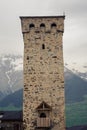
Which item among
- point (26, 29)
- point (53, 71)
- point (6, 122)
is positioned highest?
point (26, 29)

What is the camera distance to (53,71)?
56.2 meters

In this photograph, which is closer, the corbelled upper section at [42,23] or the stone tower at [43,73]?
the stone tower at [43,73]

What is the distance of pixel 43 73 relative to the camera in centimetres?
5612

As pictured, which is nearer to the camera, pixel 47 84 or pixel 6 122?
pixel 47 84

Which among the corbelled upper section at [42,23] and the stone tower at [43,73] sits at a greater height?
the corbelled upper section at [42,23]

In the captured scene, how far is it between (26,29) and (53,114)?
13.8m

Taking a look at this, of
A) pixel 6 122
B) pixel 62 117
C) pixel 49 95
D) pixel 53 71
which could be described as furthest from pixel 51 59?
pixel 6 122

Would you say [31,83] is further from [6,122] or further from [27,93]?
[6,122]

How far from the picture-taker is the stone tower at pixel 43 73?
5459 cm

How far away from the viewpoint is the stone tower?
54.6 meters

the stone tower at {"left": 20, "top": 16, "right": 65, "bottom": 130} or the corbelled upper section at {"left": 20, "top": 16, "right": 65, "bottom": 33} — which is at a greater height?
the corbelled upper section at {"left": 20, "top": 16, "right": 65, "bottom": 33}

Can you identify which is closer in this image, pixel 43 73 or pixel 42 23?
pixel 43 73

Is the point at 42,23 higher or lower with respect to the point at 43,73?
higher

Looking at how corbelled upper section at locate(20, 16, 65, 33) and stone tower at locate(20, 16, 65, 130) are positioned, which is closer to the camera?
stone tower at locate(20, 16, 65, 130)
